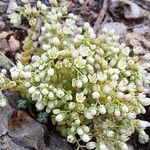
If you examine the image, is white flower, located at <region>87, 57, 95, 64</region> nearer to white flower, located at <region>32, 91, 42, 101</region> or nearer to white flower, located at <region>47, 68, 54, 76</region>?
white flower, located at <region>47, 68, 54, 76</region>

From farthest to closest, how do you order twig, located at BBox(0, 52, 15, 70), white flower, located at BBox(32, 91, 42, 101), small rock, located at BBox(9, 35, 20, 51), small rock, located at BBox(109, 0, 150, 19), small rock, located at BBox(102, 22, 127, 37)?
small rock, located at BBox(109, 0, 150, 19), small rock, located at BBox(102, 22, 127, 37), small rock, located at BBox(9, 35, 20, 51), twig, located at BBox(0, 52, 15, 70), white flower, located at BBox(32, 91, 42, 101)

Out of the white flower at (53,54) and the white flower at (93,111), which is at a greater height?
the white flower at (53,54)

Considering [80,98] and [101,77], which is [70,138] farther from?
[101,77]

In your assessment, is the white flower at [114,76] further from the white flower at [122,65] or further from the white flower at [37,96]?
the white flower at [37,96]

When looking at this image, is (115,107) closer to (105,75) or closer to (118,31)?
(105,75)

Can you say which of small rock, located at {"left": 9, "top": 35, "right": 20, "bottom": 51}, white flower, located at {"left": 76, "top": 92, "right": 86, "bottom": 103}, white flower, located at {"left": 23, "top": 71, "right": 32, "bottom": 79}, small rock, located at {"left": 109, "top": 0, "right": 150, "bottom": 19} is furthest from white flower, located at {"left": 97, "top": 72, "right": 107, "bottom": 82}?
small rock, located at {"left": 109, "top": 0, "right": 150, "bottom": 19}

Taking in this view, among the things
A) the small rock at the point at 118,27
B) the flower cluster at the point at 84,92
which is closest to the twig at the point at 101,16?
the small rock at the point at 118,27

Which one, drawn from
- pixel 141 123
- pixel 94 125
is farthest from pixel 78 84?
pixel 141 123

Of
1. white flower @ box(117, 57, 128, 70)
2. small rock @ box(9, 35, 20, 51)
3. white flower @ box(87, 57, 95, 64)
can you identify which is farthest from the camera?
small rock @ box(9, 35, 20, 51)

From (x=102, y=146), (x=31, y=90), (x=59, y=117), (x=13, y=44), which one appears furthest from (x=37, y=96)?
(x=13, y=44)
